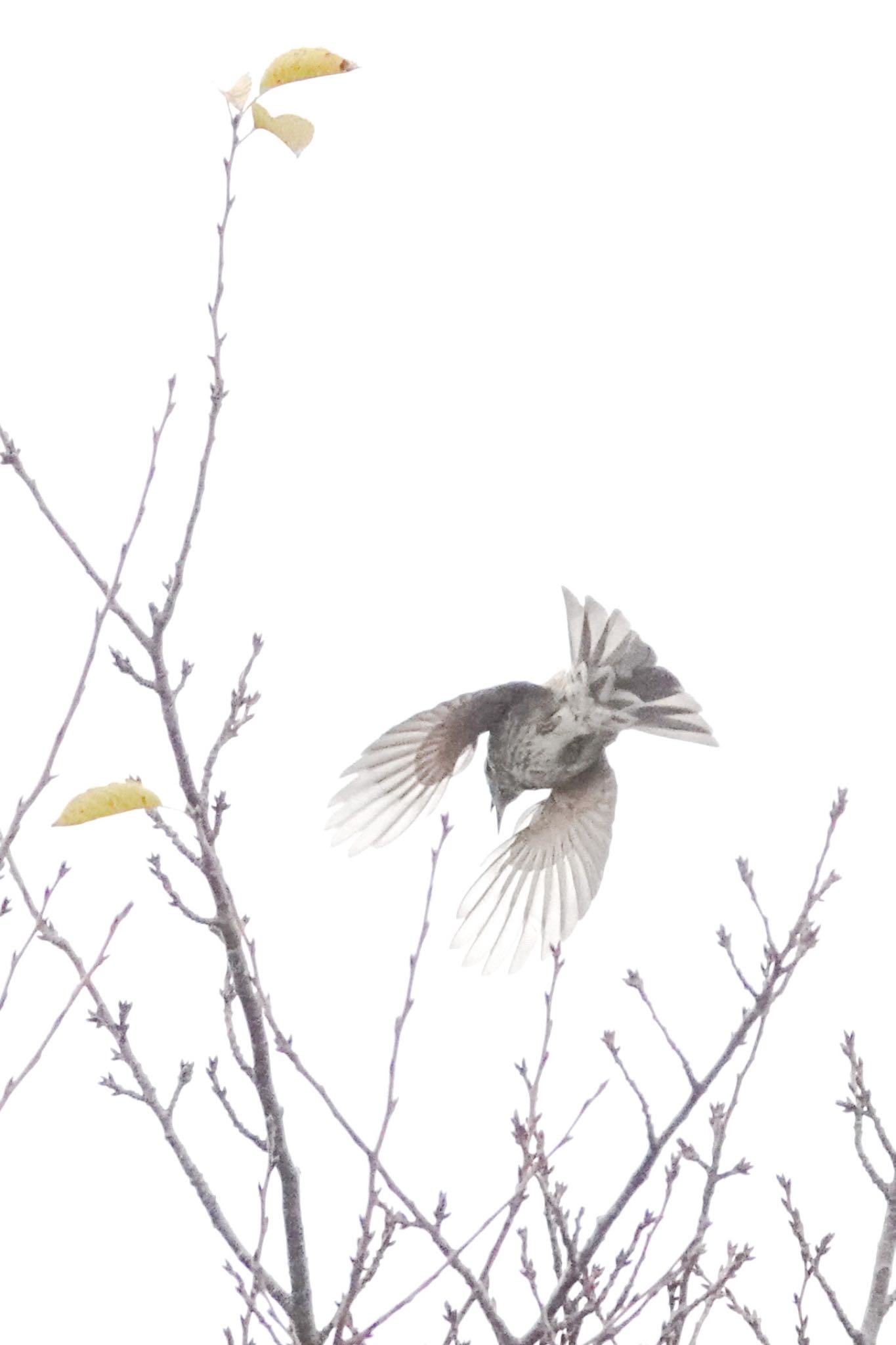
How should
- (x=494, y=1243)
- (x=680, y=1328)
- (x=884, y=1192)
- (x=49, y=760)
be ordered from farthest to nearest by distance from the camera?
1. (x=884, y=1192)
2. (x=680, y=1328)
3. (x=494, y=1243)
4. (x=49, y=760)

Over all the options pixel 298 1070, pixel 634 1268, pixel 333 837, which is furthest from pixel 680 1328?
pixel 333 837

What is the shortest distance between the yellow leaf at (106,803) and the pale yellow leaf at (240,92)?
4.16 ft

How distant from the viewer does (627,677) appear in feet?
18.0

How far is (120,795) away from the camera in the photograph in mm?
2711

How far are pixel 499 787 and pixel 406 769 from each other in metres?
0.63

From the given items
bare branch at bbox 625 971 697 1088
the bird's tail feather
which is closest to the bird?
the bird's tail feather

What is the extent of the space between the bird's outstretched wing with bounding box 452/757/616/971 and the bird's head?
0.49 feet

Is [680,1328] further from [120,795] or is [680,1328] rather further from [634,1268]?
[120,795]

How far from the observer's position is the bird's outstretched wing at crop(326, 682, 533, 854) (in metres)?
5.59

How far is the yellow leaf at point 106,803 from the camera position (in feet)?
8.86

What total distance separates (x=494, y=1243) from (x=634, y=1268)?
0.48m

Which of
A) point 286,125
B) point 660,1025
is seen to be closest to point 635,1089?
point 660,1025

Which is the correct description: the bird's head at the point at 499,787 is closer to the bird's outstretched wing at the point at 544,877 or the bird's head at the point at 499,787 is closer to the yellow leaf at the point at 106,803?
the bird's outstretched wing at the point at 544,877

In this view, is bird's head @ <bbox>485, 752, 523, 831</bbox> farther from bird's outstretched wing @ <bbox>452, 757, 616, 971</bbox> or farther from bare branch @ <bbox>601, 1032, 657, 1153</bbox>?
bare branch @ <bbox>601, 1032, 657, 1153</bbox>
